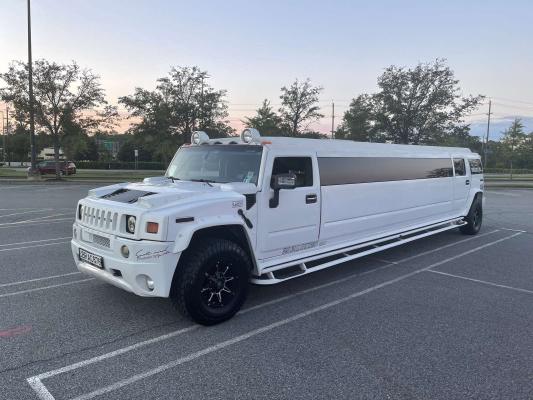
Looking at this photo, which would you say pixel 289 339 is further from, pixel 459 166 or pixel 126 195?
pixel 459 166

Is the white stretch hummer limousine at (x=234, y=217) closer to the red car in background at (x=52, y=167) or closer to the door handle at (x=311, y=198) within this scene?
the door handle at (x=311, y=198)

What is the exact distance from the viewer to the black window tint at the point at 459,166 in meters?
9.25

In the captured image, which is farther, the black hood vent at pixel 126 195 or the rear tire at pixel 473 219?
the rear tire at pixel 473 219

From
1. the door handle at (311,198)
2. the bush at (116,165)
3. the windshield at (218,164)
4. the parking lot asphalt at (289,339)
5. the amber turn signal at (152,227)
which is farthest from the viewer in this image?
the bush at (116,165)

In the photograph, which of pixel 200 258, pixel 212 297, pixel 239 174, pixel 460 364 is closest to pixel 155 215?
pixel 200 258

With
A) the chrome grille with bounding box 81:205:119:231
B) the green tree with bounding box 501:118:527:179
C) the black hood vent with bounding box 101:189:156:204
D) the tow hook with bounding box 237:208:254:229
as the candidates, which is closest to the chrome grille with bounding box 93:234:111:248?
the chrome grille with bounding box 81:205:119:231

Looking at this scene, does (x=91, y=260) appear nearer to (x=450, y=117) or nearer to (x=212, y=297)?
(x=212, y=297)

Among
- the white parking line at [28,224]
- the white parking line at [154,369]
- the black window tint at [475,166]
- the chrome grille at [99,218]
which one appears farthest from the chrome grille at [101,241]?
the black window tint at [475,166]

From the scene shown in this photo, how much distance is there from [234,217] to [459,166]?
22.9ft

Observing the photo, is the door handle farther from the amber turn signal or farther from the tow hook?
the amber turn signal

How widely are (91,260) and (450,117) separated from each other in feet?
95.3

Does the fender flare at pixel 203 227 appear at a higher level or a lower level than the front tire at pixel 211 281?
higher

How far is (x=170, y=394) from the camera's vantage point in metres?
3.05

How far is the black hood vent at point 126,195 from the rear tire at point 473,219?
795cm
